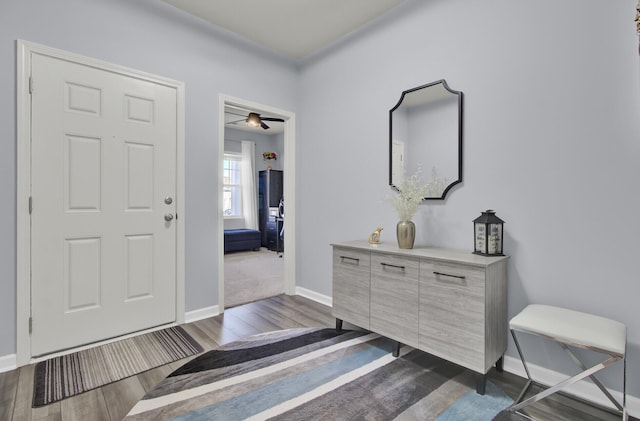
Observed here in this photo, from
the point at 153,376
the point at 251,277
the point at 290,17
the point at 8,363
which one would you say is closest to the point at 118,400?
the point at 153,376

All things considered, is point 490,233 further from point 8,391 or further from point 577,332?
point 8,391

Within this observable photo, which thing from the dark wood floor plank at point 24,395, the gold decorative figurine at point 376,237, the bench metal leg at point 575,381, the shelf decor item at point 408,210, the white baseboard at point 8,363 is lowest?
the dark wood floor plank at point 24,395

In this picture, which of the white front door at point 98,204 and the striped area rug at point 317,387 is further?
the white front door at point 98,204

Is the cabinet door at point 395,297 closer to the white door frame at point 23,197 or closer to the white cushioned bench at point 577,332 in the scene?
the white cushioned bench at point 577,332

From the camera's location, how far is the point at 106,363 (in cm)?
205

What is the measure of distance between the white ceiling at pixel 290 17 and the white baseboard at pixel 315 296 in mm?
2669

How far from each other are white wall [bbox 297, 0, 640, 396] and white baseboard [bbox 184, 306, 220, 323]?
1.78 meters

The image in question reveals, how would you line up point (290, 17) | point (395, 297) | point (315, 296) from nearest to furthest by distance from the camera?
point (395, 297) < point (290, 17) < point (315, 296)

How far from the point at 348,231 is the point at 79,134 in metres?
2.32

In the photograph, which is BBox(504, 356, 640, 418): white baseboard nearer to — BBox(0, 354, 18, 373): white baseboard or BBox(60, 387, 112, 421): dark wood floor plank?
BBox(60, 387, 112, 421): dark wood floor plank

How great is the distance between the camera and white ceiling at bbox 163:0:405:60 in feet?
8.43

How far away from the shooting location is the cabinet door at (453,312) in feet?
5.55

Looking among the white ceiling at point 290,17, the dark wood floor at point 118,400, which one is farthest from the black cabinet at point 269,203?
the dark wood floor at point 118,400

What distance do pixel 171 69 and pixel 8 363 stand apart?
2.41 meters
